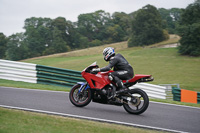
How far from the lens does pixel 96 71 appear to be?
24.0ft

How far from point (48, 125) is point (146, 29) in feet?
254

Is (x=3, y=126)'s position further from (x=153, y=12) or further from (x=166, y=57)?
(x=153, y=12)

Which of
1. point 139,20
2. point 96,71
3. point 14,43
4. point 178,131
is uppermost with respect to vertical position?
point 139,20

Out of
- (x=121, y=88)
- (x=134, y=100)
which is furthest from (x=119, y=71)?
(x=134, y=100)

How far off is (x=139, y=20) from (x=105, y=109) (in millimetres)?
77582

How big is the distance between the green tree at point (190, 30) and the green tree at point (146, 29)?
1765cm

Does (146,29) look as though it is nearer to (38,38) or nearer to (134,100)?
(38,38)

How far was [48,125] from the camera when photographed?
541 cm

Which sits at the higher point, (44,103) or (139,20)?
(139,20)

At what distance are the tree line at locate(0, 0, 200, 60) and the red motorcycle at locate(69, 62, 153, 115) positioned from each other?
54.9 m

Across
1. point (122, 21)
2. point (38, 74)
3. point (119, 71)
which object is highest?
point (122, 21)

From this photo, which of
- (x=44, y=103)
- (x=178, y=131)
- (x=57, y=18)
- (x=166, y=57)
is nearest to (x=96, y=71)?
(x=44, y=103)

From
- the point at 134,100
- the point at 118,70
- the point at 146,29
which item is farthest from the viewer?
the point at 146,29

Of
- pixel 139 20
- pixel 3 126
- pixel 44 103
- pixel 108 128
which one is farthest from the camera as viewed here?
pixel 139 20
